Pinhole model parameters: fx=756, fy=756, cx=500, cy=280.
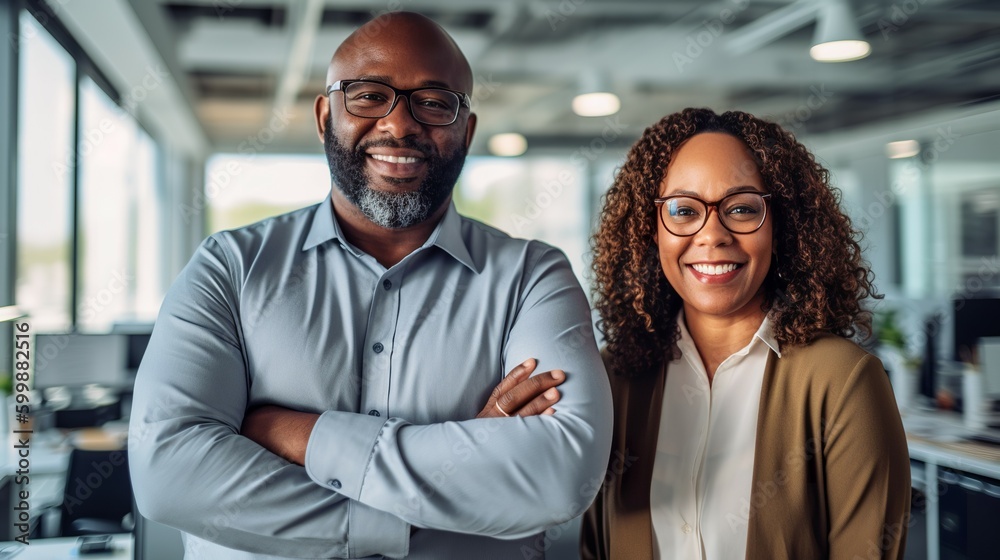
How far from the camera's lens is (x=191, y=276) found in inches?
54.7

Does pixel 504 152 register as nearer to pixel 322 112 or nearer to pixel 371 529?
pixel 322 112

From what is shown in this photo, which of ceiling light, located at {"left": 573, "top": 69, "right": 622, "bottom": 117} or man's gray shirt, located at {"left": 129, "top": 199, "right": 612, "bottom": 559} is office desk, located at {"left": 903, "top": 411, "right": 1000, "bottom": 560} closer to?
man's gray shirt, located at {"left": 129, "top": 199, "right": 612, "bottom": 559}

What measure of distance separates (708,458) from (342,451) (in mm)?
701

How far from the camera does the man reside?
1.20 m

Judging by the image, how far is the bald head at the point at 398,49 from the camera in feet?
4.77

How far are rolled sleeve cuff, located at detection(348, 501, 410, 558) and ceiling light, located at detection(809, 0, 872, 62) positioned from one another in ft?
13.6

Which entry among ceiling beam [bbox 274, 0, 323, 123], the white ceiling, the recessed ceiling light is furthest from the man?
the recessed ceiling light

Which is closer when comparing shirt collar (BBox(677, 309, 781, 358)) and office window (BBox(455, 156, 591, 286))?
shirt collar (BBox(677, 309, 781, 358))

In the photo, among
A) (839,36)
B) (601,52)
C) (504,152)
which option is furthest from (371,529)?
(504,152)

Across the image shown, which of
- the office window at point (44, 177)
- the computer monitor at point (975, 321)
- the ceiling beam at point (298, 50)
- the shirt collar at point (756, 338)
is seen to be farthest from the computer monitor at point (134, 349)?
the computer monitor at point (975, 321)

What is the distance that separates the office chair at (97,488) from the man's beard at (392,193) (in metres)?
2.19

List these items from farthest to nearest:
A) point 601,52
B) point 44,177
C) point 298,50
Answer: point 601,52, point 298,50, point 44,177

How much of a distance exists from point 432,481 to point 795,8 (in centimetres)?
531

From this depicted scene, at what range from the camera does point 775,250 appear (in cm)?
152
